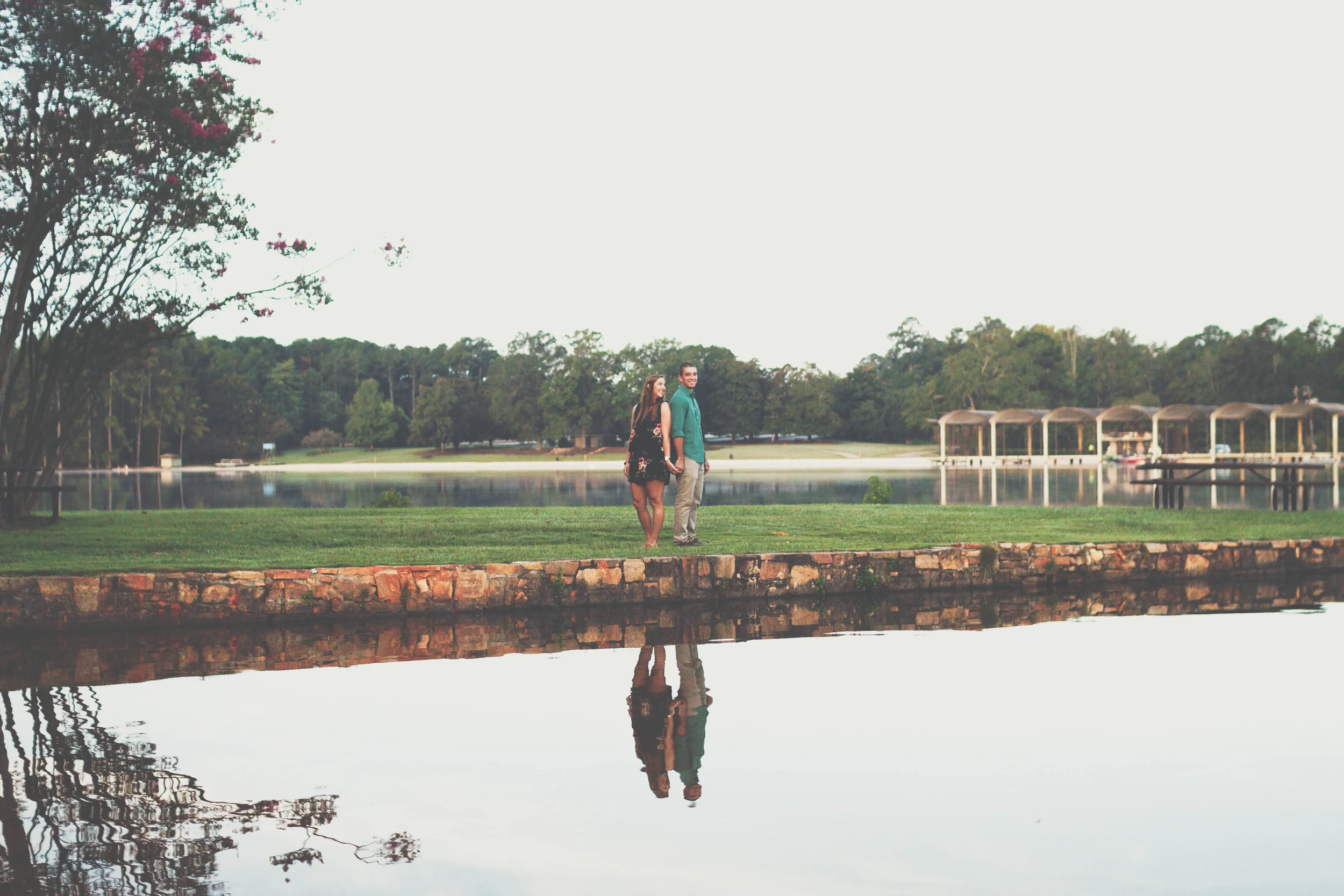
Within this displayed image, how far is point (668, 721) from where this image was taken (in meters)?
5.36

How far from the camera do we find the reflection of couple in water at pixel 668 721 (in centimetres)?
453

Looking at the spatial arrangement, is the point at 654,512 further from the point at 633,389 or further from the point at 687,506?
the point at 633,389

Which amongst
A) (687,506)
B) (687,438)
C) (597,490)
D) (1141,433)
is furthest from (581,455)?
(687,438)

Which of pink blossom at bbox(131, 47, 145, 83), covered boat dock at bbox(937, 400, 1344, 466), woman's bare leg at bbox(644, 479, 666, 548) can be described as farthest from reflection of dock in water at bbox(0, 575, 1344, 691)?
covered boat dock at bbox(937, 400, 1344, 466)

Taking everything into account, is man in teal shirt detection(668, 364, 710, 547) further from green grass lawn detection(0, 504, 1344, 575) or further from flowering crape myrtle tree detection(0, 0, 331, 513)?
flowering crape myrtle tree detection(0, 0, 331, 513)

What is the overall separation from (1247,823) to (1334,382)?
70080mm

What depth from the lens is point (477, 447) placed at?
83500 millimetres

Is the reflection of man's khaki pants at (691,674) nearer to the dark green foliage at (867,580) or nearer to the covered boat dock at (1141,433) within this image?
the dark green foliage at (867,580)

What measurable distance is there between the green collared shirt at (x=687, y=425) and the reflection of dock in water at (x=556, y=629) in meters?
1.33

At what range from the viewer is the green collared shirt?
9680mm

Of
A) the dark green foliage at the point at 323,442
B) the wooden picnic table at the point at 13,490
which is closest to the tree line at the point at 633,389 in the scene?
the dark green foliage at the point at 323,442

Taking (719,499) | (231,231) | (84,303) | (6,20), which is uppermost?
(6,20)

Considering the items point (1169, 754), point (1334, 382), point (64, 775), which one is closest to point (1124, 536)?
point (1169, 754)

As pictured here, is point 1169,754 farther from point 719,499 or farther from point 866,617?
point 719,499
